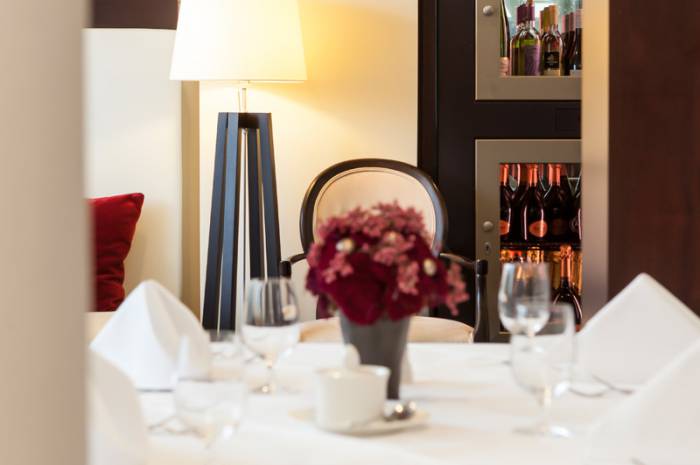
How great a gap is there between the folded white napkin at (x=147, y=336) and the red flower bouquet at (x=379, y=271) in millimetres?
222

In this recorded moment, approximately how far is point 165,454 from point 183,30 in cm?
234

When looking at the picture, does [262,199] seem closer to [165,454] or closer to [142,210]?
[142,210]

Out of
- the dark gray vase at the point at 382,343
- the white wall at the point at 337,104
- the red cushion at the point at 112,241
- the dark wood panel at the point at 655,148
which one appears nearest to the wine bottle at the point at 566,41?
the white wall at the point at 337,104

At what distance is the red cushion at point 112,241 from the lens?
339 cm

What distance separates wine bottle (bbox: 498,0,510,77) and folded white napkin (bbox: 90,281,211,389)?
2.42 metres

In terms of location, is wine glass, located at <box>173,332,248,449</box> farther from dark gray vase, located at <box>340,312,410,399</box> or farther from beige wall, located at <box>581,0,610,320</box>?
beige wall, located at <box>581,0,610,320</box>

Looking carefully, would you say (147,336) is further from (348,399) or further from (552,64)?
(552,64)

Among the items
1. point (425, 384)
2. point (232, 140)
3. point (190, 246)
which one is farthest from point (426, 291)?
point (190, 246)

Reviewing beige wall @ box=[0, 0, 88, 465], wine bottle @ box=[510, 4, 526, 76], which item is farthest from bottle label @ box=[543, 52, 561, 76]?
beige wall @ box=[0, 0, 88, 465]

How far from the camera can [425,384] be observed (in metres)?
1.48

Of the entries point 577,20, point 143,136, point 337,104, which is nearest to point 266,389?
point 337,104

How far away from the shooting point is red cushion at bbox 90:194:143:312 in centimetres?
339

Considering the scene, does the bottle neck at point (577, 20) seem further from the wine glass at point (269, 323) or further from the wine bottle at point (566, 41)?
the wine glass at point (269, 323)

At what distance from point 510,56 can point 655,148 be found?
1.46 metres
